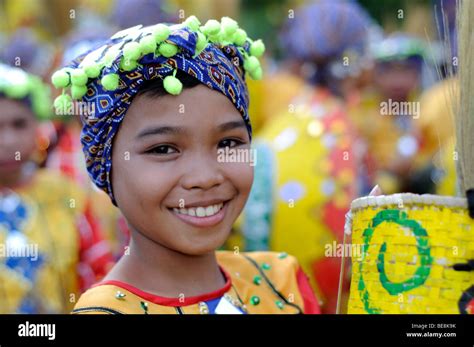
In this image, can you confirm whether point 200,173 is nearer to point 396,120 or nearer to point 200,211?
point 200,211

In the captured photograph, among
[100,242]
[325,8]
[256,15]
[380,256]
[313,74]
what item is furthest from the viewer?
[256,15]

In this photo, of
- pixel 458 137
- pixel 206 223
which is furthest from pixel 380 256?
pixel 206 223

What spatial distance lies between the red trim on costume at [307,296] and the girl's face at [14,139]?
6.76 feet

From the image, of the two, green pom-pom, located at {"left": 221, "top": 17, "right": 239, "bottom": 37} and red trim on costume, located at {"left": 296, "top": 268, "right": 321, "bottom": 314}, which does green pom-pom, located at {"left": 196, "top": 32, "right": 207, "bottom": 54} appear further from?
red trim on costume, located at {"left": 296, "top": 268, "right": 321, "bottom": 314}

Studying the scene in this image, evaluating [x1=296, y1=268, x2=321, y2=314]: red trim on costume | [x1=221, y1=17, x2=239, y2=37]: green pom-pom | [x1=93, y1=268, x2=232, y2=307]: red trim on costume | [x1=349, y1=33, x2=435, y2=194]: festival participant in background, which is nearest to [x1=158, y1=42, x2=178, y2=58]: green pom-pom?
[x1=221, y1=17, x2=239, y2=37]: green pom-pom

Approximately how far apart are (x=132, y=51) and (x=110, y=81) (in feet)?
0.33

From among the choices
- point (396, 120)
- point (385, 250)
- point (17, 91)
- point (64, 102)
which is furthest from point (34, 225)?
point (396, 120)

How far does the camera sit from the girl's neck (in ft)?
8.54

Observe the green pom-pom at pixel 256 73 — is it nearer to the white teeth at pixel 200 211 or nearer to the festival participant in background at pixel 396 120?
the white teeth at pixel 200 211

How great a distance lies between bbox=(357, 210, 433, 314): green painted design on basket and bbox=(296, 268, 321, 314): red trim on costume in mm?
640

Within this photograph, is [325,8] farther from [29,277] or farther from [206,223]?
[206,223]

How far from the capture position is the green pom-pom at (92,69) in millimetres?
2571

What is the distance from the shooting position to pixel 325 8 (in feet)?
20.7
